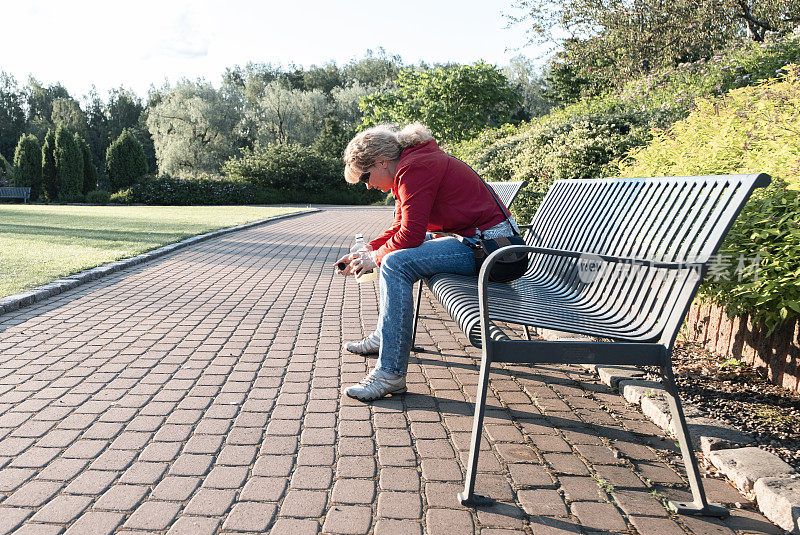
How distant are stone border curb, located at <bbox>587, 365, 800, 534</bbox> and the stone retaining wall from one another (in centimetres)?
61

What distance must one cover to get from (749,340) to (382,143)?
2378mm

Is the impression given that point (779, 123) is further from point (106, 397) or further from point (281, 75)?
point (281, 75)

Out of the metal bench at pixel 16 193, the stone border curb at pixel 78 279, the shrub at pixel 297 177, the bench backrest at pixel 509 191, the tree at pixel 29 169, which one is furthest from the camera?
the tree at pixel 29 169

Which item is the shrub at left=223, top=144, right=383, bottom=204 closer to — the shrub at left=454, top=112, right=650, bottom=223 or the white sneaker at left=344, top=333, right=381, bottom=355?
the shrub at left=454, top=112, right=650, bottom=223

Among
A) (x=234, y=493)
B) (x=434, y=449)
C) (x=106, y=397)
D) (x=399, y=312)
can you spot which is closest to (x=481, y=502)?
(x=434, y=449)

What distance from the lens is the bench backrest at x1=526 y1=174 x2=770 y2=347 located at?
229 cm

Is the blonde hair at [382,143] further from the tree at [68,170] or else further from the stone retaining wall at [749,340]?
the tree at [68,170]

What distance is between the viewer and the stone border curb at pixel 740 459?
2148mm

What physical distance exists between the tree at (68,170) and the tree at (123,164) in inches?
64.1

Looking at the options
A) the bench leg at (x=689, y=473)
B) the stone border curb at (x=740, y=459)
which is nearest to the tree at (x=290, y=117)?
the stone border curb at (x=740, y=459)

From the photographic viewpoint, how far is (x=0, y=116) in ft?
208

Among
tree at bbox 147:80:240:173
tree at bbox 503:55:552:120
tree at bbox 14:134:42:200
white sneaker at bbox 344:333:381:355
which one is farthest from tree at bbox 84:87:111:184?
white sneaker at bbox 344:333:381:355

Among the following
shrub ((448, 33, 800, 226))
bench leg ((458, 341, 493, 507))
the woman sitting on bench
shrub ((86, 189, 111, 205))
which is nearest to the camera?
bench leg ((458, 341, 493, 507))

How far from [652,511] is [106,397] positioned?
2.68 metres
